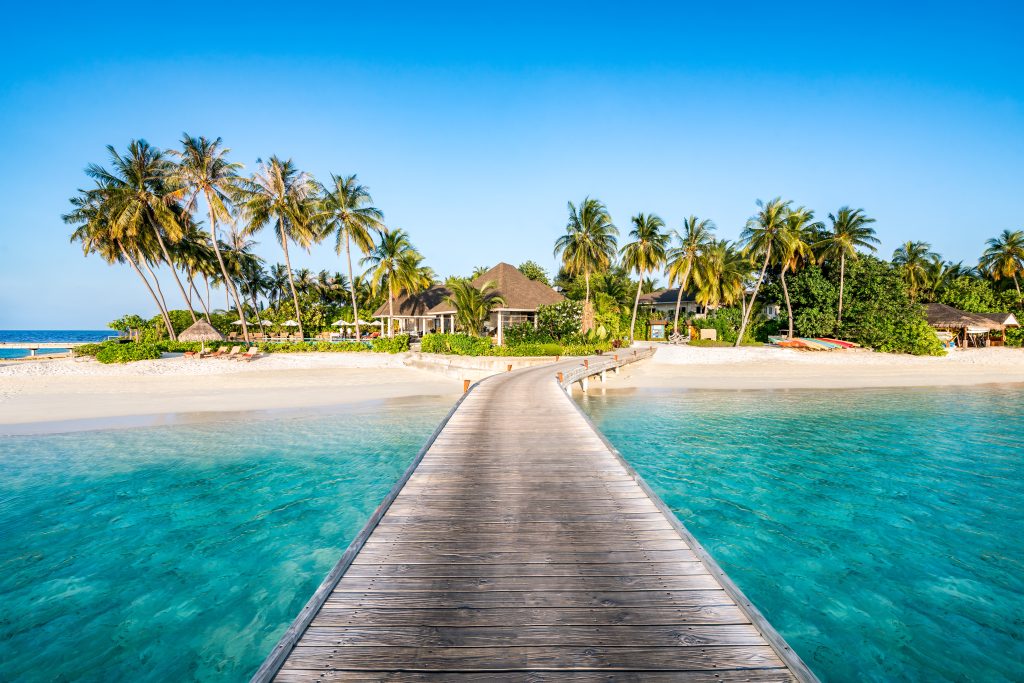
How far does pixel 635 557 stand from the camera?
15.8ft

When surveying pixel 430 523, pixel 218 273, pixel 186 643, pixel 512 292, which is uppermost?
pixel 218 273

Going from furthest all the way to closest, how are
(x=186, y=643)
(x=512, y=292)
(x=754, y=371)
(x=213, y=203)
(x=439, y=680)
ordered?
1. (x=512, y=292)
2. (x=213, y=203)
3. (x=754, y=371)
4. (x=186, y=643)
5. (x=439, y=680)

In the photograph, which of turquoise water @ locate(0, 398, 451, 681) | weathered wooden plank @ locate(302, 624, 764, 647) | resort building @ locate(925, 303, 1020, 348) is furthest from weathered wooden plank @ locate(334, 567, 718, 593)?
resort building @ locate(925, 303, 1020, 348)

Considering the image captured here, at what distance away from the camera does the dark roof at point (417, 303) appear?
48.4 m

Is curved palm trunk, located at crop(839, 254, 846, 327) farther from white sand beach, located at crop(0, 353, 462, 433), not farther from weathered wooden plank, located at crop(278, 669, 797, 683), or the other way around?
weathered wooden plank, located at crop(278, 669, 797, 683)

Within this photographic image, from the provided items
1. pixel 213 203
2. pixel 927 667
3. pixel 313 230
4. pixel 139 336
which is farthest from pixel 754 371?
pixel 139 336

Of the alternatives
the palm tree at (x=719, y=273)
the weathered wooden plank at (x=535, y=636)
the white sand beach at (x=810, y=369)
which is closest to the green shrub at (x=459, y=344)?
the white sand beach at (x=810, y=369)

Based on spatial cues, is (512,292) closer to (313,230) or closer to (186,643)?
(313,230)

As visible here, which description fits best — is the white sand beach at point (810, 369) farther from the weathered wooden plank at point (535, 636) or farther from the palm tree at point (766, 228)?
the weathered wooden plank at point (535, 636)

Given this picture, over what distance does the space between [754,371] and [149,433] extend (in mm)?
31465

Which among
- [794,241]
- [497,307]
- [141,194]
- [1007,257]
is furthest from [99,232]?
[1007,257]

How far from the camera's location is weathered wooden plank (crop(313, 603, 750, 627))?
3.70m

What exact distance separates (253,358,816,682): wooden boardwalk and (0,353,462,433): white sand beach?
15.6m

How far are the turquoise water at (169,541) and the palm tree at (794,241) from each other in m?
36.8
